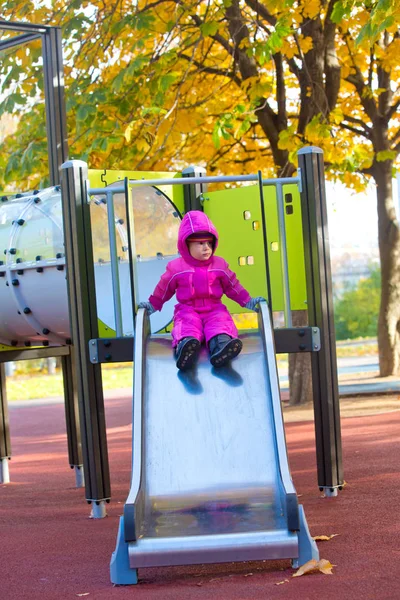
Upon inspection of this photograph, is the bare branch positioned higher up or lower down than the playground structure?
higher up

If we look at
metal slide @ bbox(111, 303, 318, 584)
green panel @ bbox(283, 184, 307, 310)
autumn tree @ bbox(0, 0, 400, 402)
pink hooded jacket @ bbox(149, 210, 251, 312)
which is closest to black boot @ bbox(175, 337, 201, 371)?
metal slide @ bbox(111, 303, 318, 584)

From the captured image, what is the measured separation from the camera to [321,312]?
22.0ft

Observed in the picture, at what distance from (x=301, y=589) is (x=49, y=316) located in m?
3.95

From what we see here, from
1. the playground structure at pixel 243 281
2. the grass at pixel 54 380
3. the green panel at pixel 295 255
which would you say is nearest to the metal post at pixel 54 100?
the playground structure at pixel 243 281

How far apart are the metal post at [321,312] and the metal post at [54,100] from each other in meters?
2.88

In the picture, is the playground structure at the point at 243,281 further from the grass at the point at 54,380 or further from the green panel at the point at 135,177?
the grass at the point at 54,380

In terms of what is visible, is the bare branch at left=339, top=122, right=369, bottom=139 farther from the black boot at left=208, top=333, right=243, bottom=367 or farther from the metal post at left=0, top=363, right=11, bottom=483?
A: the black boot at left=208, top=333, right=243, bottom=367

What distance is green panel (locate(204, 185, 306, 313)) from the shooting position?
710cm

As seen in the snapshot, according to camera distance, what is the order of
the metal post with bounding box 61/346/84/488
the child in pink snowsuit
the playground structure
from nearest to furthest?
1. the playground structure
2. the child in pink snowsuit
3. the metal post with bounding box 61/346/84/488

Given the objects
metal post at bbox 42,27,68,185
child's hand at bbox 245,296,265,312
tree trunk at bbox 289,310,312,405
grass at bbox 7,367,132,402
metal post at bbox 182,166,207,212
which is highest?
metal post at bbox 42,27,68,185

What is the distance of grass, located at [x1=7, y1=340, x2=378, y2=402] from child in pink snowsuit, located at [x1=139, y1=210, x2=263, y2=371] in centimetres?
1428

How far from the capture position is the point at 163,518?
4996 millimetres

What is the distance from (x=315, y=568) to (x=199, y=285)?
2437 mm

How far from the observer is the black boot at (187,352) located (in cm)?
594
